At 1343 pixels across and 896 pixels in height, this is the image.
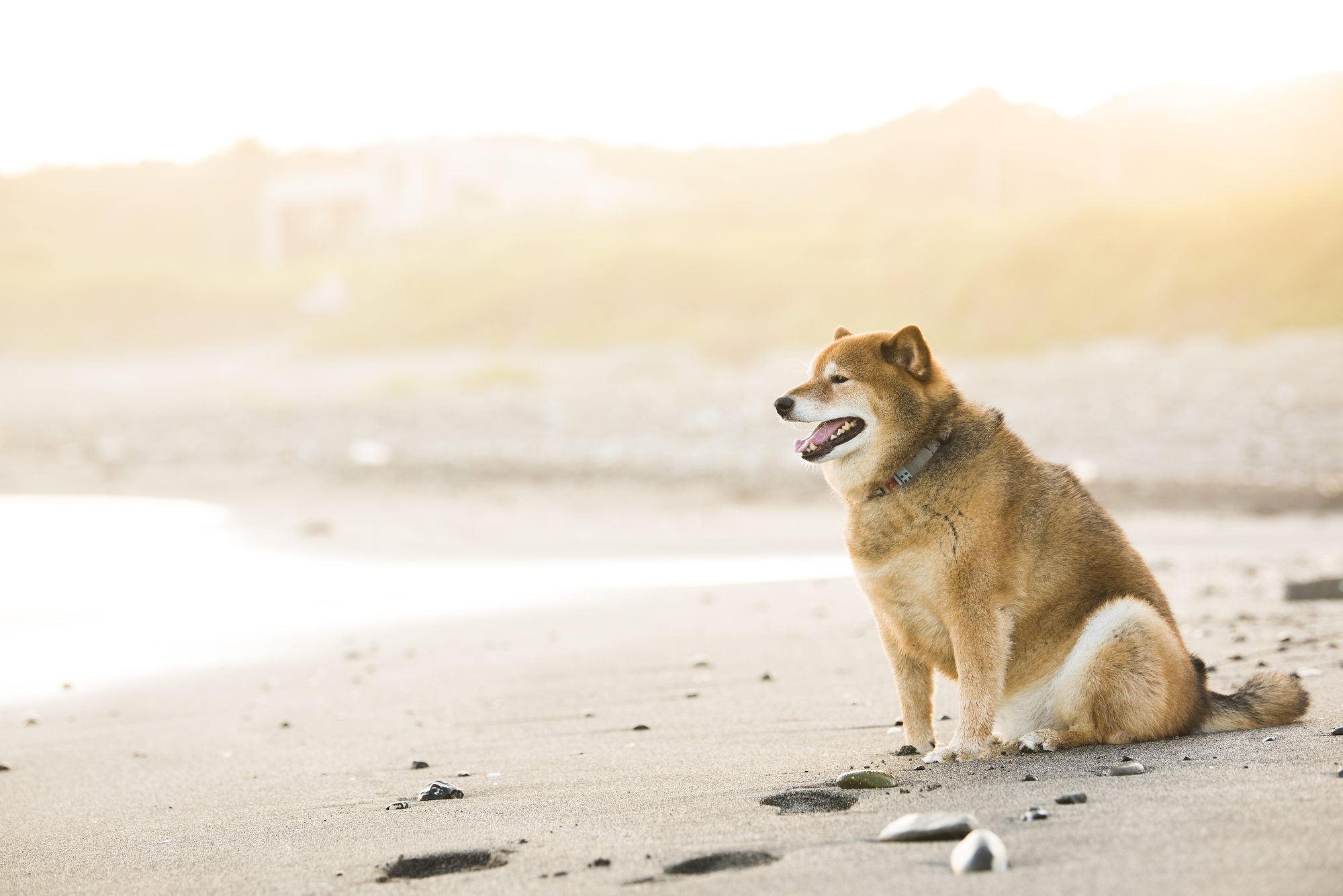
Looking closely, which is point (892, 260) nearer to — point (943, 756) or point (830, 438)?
point (830, 438)

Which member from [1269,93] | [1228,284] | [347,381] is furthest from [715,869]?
[1269,93]

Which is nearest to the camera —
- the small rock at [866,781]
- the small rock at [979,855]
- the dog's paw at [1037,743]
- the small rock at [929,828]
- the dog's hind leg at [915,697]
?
the small rock at [979,855]

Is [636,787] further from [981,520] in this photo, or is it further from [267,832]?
[981,520]

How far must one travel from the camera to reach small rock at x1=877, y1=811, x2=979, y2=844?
302 cm

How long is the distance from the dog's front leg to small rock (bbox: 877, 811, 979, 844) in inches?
36.0

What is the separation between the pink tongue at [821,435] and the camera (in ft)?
14.0

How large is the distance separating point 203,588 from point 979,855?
30.3 ft

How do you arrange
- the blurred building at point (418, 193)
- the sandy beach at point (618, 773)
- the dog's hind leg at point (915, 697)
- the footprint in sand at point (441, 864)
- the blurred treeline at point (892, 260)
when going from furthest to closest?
1. the blurred building at point (418, 193)
2. the blurred treeline at point (892, 260)
3. the dog's hind leg at point (915, 697)
4. the footprint in sand at point (441, 864)
5. the sandy beach at point (618, 773)

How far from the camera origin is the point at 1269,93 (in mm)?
41812

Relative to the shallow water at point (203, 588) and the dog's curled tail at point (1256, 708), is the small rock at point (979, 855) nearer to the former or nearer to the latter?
the dog's curled tail at point (1256, 708)

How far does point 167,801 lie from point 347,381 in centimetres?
3007

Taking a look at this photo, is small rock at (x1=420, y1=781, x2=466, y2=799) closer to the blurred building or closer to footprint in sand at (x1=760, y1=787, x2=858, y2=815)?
footprint in sand at (x1=760, y1=787, x2=858, y2=815)

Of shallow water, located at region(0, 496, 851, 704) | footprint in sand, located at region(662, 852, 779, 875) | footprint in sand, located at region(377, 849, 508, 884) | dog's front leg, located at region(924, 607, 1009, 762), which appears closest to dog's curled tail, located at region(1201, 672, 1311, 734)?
dog's front leg, located at region(924, 607, 1009, 762)

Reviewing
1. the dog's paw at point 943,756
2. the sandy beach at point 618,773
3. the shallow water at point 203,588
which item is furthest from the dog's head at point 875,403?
the shallow water at point 203,588
